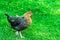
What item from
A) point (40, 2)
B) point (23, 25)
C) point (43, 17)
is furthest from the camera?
point (40, 2)

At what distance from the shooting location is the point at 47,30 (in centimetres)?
720

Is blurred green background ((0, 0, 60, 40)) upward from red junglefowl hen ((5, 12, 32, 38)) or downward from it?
downward

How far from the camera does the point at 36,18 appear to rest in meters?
7.72

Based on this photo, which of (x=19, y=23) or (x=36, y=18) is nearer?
(x=19, y=23)

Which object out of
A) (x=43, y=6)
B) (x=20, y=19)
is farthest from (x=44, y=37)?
(x=43, y=6)

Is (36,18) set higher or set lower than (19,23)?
lower

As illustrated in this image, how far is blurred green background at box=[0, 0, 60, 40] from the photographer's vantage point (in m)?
6.94

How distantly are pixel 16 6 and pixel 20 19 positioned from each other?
1.59m

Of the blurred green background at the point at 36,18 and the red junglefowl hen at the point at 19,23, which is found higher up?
the red junglefowl hen at the point at 19,23

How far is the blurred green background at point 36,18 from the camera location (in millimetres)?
6941

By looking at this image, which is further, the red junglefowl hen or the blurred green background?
the blurred green background

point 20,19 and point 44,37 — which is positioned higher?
point 20,19

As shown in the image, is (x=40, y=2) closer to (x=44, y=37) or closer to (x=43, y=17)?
(x=43, y=17)

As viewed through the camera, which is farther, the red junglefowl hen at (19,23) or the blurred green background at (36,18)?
the blurred green background at (36,18)
